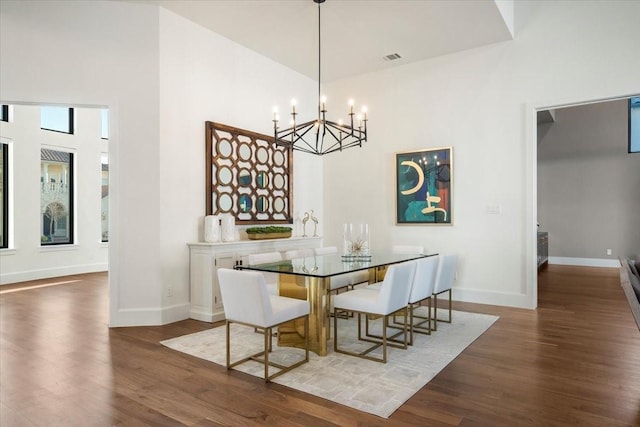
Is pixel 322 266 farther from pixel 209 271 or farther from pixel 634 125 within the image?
pixel 634 125

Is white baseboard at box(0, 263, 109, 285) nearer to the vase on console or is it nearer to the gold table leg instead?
the gold table leg

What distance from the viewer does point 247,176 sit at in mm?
5559

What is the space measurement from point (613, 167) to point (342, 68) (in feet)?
21.8

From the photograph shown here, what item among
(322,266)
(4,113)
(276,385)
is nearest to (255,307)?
(276,385)

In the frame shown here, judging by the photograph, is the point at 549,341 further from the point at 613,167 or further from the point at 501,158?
the point at 613,167

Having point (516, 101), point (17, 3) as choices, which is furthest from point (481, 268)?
point (17, 3)

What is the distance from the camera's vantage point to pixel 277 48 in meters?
5.65

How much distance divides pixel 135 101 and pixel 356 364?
144 inches

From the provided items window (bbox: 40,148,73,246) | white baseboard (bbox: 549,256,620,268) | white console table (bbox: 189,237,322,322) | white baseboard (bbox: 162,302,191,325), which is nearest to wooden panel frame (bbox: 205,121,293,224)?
white console table (bbox: 189,237,322,322)

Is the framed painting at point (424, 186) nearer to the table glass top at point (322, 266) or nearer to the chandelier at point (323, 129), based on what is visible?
the chandelier at point (323, 129)

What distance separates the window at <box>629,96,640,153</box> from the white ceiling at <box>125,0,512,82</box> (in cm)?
443

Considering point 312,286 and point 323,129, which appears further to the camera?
point 323,129

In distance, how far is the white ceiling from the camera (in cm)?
445

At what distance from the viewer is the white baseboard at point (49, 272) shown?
734 centimetres
